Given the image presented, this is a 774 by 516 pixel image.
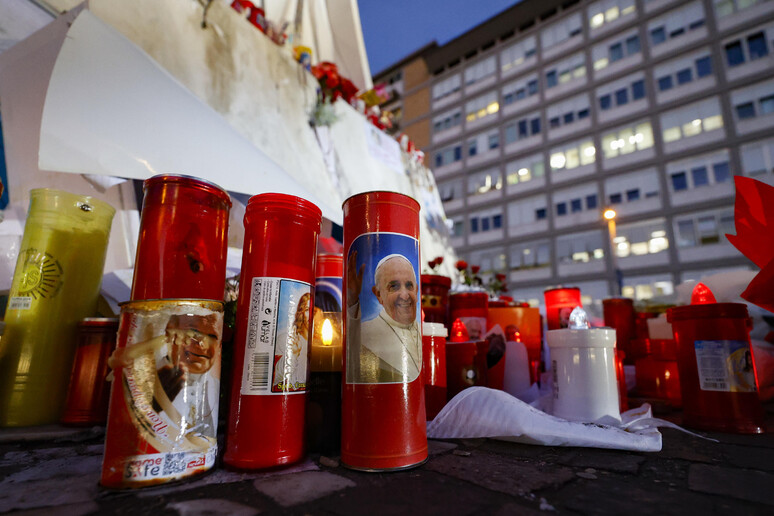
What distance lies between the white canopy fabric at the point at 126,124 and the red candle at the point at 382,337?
114 cm

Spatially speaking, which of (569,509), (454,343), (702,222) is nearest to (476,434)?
(454,343)

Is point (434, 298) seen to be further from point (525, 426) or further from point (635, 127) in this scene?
point (635, 127)

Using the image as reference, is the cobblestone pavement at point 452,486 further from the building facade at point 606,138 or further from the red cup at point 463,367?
the building facade at point 606,138

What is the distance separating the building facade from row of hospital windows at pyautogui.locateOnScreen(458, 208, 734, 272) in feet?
0.14

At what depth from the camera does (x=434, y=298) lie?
2.07 meters

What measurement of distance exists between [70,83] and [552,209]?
52.4 ft

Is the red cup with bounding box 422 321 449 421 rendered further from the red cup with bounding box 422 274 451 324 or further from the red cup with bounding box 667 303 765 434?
the red cup with bounding box 667 303 765 434

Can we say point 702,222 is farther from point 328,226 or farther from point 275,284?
point 275,284

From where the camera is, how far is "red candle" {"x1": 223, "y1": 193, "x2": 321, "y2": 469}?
0.96 meters

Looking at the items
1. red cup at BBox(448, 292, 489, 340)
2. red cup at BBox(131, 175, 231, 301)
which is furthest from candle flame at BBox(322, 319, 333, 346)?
red cup at BBox(448, 292, 489, 340)

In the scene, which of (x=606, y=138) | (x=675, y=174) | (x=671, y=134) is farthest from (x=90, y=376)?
(x=606, y=138)

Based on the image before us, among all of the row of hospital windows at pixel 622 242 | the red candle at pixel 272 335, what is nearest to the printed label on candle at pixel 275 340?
the red candle at pixel 272 335

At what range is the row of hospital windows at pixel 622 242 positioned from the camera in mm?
11984

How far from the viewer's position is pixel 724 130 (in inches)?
482
